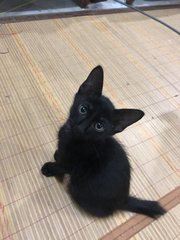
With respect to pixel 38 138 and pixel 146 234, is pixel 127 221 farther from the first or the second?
pixel 38 138

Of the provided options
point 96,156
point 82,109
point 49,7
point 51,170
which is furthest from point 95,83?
point 49,7

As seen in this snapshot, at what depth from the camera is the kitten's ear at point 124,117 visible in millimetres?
660

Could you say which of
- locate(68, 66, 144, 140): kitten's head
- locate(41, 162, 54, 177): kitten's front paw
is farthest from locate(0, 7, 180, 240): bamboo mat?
locate(68, 66, 144, 140): kitten's head

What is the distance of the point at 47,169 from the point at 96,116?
0.33 meters

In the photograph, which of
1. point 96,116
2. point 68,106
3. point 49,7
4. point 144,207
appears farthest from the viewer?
point 49,7

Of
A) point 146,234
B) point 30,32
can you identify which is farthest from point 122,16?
point 146,234

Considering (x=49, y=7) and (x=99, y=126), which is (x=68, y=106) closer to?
(x=99, y=126)

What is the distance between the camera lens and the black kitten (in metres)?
0.68

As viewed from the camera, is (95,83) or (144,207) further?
(144,207)

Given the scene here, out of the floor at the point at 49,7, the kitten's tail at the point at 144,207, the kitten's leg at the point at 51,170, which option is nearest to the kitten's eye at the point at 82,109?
the kitten's leg at the point at 51,170

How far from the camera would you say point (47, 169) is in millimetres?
900

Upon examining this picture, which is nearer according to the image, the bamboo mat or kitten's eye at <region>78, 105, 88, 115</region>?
kitten's eye at <region>78, 105, 88, 115</region>

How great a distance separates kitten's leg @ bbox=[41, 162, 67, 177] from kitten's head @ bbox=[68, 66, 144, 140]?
0.65 ft

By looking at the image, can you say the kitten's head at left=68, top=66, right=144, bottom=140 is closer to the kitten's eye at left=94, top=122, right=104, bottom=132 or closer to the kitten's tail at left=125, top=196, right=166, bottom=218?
the kitten's eye at left=94, top=122, right=104, bottom=132
